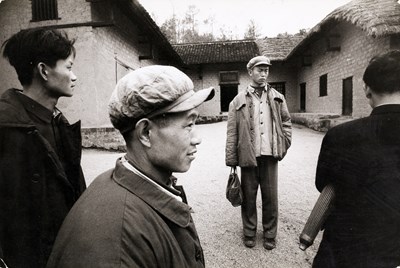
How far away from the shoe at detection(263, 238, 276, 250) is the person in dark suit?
1.56 metres

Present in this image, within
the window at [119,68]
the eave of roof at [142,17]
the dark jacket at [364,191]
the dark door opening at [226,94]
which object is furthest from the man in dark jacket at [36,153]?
the dark door opening at [226,94]

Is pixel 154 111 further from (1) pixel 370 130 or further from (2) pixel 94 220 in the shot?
(1) pixel 370 130

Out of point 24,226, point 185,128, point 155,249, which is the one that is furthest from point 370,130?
point 24,226

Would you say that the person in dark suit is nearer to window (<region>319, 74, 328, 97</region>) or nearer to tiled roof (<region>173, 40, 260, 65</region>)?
window (<region>319, 74, 328, 97</region>)

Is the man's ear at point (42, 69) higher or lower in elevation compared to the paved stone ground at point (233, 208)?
higher

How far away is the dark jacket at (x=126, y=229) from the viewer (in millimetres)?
817

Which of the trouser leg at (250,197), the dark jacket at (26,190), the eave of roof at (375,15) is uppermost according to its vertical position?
the eave of roof at (375,15)

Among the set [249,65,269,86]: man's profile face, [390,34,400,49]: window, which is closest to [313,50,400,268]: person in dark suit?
[249,65,269,86]: man's profile face

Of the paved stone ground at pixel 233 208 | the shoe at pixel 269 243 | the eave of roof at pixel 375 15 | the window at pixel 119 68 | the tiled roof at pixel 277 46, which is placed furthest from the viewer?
the tiled roof at pixel 277 46

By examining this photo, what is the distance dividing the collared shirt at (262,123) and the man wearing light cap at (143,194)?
2.08m

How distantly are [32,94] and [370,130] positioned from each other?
73.7 inches

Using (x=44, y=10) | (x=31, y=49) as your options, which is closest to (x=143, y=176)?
(x=31, y=49)

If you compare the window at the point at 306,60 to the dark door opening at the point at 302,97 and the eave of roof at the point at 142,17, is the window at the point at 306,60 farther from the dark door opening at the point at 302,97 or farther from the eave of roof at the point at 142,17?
the eave of roof at the point at 142,17

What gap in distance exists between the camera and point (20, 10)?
8.34 meters
